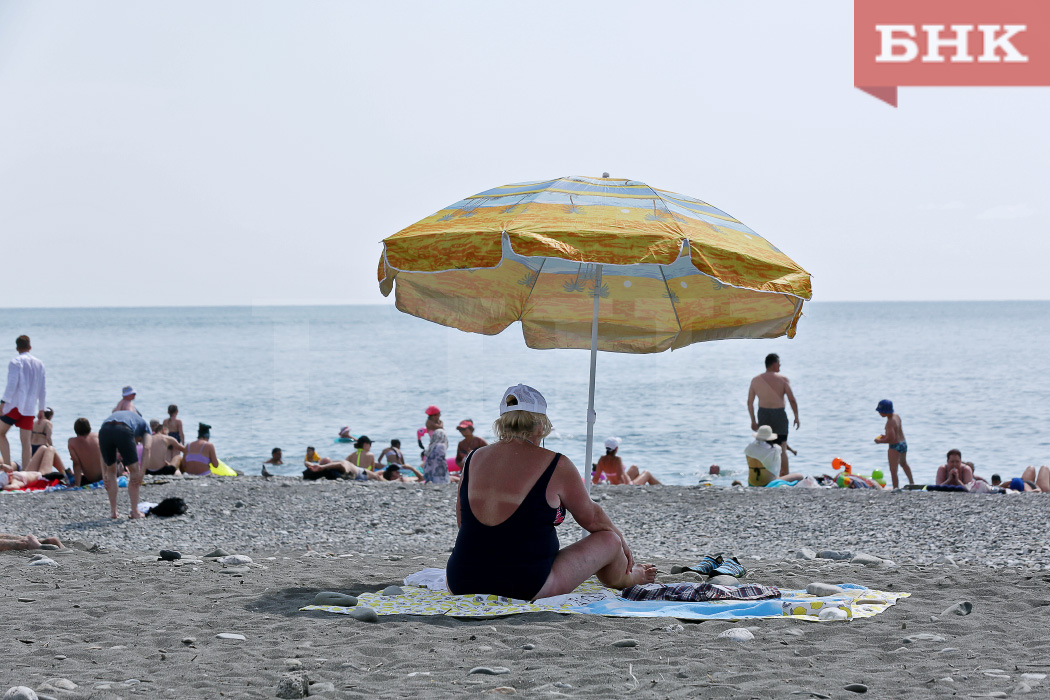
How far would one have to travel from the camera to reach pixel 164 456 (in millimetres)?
14391

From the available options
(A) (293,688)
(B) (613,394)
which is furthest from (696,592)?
(B) (613,394)

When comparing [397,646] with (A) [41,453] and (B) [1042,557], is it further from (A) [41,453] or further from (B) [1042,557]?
(A) [41,453]

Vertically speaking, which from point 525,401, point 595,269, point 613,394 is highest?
point 595,269

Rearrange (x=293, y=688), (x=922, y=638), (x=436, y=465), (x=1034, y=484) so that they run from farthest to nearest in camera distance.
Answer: (x=1034, y=484) < (x=436, y=465) < (x=922, y=638) < (x=293, y=688)

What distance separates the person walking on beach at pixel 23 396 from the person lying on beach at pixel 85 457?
71.0 inches

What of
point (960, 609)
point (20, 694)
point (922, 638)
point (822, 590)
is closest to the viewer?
point (20, 694)

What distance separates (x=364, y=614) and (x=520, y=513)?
92cm

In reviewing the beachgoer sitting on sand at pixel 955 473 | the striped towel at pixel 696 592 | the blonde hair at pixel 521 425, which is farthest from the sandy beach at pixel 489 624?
the beachgoer sitting on sand at pixel 955 473

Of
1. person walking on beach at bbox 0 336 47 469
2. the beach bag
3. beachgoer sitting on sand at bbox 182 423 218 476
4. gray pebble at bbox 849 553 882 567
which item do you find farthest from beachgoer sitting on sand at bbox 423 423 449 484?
gray pebble at bbox 849 553 882 567

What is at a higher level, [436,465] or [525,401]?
[525,401]

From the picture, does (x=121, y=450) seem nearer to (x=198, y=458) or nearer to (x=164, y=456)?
(x=164, y=456)

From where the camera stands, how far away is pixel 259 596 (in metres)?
5.62

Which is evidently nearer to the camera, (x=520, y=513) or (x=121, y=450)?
(x=520, y=513)

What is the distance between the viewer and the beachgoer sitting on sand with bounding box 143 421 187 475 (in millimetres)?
13977
